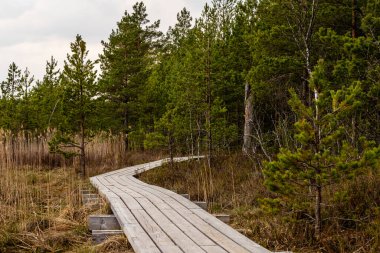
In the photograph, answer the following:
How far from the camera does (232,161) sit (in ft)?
44.4

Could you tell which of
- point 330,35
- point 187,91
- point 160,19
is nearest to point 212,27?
point 187,91

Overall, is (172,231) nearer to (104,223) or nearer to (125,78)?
(104,223)

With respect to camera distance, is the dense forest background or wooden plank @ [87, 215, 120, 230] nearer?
the dense forest background

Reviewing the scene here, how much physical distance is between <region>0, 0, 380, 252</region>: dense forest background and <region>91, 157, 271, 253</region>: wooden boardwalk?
1010 mm

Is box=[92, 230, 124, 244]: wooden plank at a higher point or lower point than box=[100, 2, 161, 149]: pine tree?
lower

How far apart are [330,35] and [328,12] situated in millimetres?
2158

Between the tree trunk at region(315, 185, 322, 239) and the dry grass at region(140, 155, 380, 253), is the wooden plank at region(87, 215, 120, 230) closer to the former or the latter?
the dry grass at region(140, 155, 380, 253)

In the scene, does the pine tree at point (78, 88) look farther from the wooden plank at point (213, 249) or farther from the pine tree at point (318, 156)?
the wooden plank at point (213, 249)

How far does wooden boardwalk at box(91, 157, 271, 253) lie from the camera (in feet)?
12.8

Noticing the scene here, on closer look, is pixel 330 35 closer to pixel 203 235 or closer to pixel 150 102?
pixel 203 235

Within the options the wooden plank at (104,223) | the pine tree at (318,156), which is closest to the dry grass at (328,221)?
the pine tree at (318,156)

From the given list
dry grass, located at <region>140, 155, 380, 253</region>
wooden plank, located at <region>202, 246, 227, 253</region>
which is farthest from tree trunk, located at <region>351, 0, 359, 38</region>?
wooden plank, located at <region>202, 246, 227, 253</region>

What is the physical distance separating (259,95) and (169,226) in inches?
399

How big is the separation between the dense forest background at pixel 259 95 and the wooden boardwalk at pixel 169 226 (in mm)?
1010
